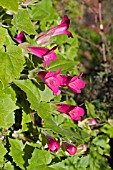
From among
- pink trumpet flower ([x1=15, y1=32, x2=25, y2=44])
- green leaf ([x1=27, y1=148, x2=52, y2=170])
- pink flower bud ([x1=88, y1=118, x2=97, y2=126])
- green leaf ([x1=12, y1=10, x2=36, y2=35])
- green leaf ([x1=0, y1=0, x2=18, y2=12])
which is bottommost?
green leaf ([x1=27, y1=148, x2=52, y2=170])

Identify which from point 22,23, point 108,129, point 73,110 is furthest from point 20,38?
point 108,129

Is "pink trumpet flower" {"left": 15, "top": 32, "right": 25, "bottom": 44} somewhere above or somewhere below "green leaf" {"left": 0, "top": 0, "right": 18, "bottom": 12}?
below

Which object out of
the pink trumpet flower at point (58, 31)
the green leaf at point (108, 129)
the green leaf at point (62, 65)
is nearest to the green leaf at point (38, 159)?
the green leaf at point (62, 65)

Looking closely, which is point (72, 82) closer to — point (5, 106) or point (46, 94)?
point (46, 94)

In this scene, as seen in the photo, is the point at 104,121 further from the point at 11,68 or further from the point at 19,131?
the point at 11,68

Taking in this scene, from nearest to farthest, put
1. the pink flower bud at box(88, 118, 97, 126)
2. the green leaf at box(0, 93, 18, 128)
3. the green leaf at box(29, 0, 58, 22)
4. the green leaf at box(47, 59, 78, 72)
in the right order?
the green leaf at box(0, 93, 18, 128)
the green leaf at box(47, 59, 78, 72)
the green leaf at box(29, 0, 58, 22)
the pink flower bud at box(88, 118, 97, 126)

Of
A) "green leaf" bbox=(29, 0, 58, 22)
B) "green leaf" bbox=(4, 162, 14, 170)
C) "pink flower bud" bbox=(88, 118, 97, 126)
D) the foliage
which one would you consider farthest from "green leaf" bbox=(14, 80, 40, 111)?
"pink flower bud" bbox=(88, 118, 97, 126)

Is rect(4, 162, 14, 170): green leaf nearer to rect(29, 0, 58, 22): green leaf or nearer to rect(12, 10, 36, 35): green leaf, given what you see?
rect(12, 10, 36, 35): green leaf
